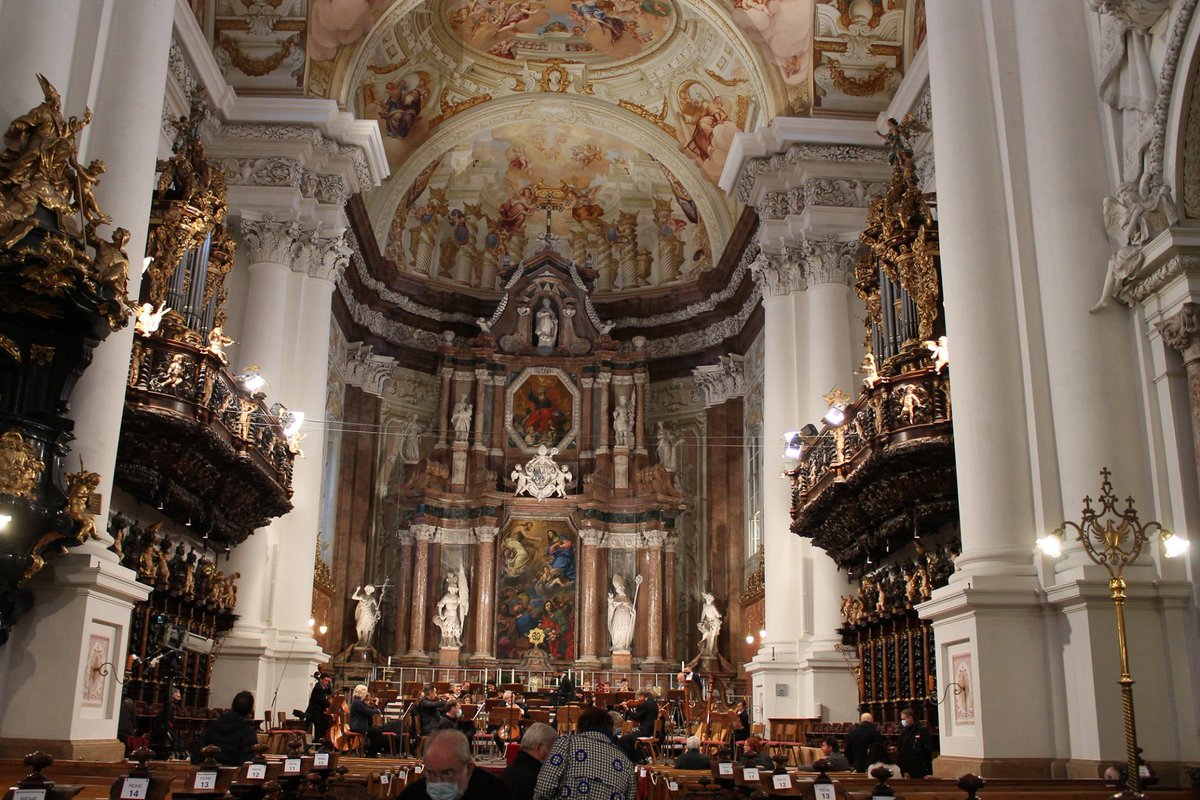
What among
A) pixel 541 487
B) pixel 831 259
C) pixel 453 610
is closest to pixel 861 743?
pixel 831 259

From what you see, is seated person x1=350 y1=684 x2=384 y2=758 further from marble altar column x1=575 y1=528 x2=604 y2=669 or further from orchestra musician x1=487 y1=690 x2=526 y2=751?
marble altar column x1=575 y1=528 x2=604 y2=669

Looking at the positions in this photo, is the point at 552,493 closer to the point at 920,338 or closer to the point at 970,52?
the point at 920,338

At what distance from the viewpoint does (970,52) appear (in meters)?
12.1

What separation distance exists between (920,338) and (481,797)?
10.6m

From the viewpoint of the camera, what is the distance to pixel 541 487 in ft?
89.8

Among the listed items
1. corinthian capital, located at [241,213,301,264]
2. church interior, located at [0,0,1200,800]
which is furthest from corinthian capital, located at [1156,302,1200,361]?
corinthian capital, located at [241,213,301,264]

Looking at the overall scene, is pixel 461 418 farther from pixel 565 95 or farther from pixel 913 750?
pixel 913 750

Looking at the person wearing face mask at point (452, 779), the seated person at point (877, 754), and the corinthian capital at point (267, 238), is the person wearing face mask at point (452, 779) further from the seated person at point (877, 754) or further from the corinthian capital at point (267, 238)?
the corinthian capital at point (267, 238)

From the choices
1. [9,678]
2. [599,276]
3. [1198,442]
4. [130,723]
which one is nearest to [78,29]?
[9,678]

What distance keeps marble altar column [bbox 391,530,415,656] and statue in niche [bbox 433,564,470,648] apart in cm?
65

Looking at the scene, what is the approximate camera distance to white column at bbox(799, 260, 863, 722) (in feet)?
61.2

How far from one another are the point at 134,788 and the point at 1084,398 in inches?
313

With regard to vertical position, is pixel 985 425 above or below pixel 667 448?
below

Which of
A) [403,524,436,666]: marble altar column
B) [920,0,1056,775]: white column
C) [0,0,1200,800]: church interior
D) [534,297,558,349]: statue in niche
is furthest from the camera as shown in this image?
[534,297,558,349]: statue in niche
